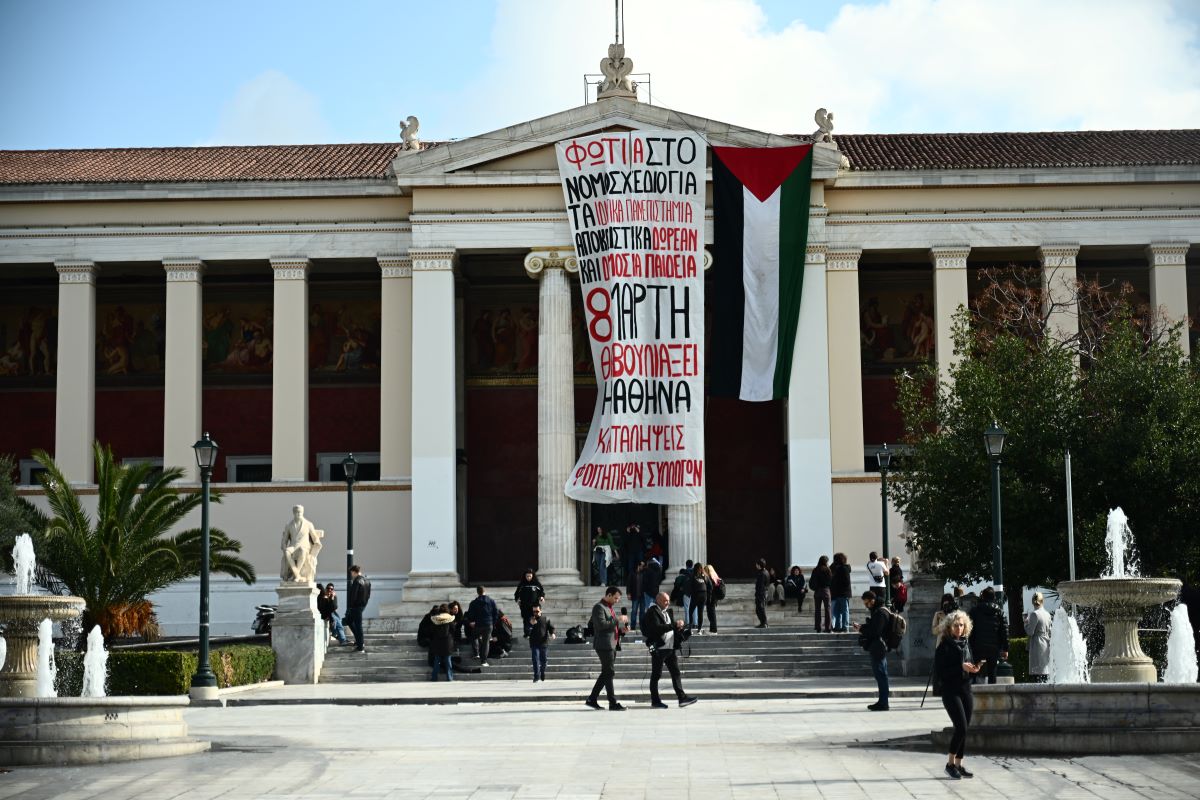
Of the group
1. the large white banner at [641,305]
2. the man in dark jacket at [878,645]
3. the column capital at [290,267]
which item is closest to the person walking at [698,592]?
the large white banner at [641,305]

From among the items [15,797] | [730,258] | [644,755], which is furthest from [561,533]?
[15,797]

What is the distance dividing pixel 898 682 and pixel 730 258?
13.6m

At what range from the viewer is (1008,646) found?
83.8 feet

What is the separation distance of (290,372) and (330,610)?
9.39m

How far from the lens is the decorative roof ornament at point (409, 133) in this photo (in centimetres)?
3966

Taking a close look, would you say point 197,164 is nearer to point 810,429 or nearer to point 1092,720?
point 810,429

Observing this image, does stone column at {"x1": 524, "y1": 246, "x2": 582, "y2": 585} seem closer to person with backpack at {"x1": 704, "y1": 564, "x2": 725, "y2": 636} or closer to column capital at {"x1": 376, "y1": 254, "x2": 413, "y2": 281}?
column capital at {"x1": 376, "y1": 254, "x2": 413, "y2": 281}

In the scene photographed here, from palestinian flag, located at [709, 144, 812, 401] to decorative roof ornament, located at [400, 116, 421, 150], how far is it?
22.8 ft

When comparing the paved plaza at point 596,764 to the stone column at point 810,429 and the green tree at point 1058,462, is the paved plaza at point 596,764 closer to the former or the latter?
the green tree at point 1058,462

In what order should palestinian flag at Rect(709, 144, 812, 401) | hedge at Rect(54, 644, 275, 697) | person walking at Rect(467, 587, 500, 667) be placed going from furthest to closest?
palestinian flag at Rect(709, 144, 812, 401) → person walking at Rect(467, 587, 500, 667) → hedge at Rect(54, 644, 275, 697)

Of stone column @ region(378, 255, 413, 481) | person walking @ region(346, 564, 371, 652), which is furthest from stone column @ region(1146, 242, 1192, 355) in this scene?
person walking @ region(346, 564, 371, 652)

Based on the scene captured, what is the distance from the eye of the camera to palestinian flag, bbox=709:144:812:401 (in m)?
38.1

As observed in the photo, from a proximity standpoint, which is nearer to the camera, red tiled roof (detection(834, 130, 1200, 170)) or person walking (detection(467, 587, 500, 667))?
person walking (detection(467, 587, 500, 667))

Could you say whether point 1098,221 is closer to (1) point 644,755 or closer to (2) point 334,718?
(2) point 334,718
